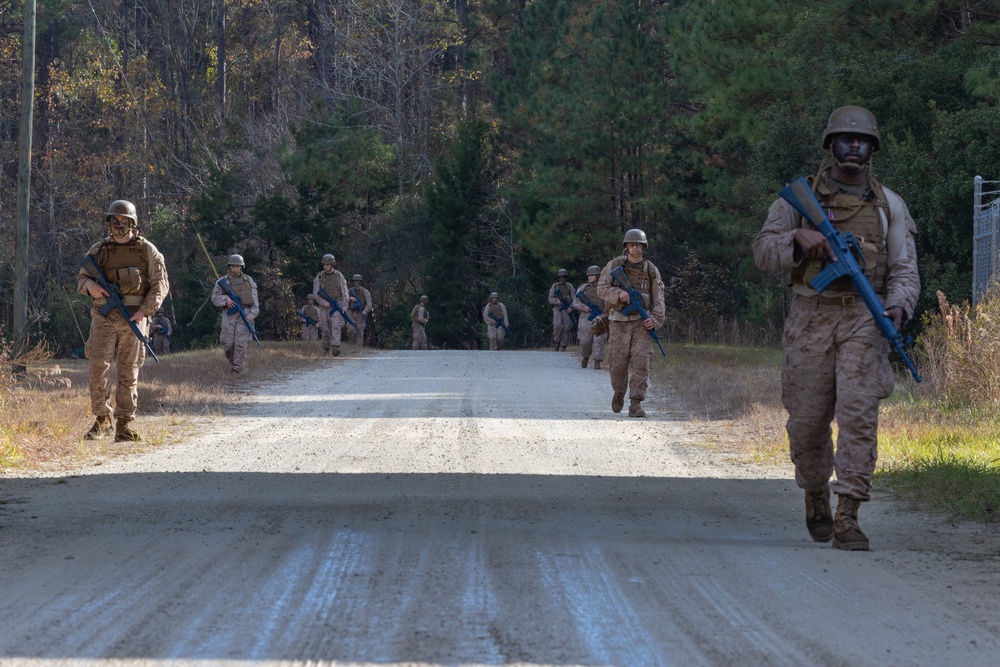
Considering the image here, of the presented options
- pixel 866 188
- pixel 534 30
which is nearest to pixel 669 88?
pixel 534 30

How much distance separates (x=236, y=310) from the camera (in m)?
21.2

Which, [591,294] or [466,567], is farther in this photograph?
[591,294]

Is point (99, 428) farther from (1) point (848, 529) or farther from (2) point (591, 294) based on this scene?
(2) point (591, 294)

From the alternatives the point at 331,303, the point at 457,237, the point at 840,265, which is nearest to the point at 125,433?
the point at 840,265

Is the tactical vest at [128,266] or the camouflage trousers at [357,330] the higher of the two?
the tactical vest at [128,266]

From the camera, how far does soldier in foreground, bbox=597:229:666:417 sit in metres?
15.3

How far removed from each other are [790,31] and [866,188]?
20.2 m

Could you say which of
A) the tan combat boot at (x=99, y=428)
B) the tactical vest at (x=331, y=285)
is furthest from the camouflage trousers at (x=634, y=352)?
the tactical vest at (x=331, y=285)

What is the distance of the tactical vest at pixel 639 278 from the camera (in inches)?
605

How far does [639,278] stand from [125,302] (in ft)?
19.8

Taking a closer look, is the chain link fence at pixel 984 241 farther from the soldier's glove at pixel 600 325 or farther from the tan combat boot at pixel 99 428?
the tan combat boot at pixel 99 428

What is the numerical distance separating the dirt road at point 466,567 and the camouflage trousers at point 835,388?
44cm

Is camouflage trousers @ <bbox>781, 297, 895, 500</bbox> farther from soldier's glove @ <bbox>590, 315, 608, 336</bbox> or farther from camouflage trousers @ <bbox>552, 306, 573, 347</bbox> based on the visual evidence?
camouflage trousers @ <bbox>552, 306, 573, 347</bbox>

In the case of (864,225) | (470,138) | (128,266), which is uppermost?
(470,138)
